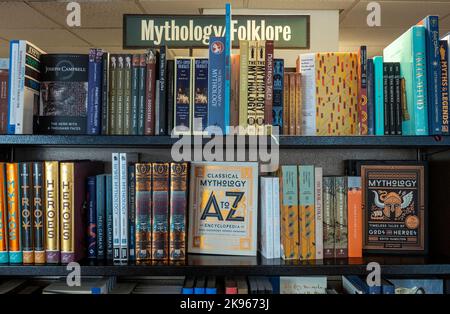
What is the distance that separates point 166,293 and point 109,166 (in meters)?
0.47

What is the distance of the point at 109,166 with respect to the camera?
4.64 ft

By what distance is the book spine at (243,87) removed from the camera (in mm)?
1138

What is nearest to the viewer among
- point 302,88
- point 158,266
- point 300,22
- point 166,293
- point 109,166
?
point 158,266

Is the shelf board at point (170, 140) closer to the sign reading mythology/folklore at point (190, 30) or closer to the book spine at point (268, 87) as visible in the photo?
the book spine at point (268, 87)

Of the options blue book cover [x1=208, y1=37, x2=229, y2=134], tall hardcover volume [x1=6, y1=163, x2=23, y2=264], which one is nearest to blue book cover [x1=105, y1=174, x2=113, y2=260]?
tall hardcover volume [x1=6, y1=163, x2=23, y2=264]

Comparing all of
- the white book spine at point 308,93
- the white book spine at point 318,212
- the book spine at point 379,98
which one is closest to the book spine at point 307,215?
the white book spine at point 318,212

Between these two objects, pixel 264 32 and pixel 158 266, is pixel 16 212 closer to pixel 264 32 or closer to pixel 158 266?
pixel 158 266

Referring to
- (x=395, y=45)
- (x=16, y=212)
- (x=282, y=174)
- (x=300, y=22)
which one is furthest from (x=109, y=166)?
(x=395, y=45)

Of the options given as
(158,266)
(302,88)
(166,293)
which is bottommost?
(166,293)

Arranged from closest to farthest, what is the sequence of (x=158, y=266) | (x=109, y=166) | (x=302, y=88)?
(x=158, y=266)
(x=302, y=88)
(x=109, y=166)

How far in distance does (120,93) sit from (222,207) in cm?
45

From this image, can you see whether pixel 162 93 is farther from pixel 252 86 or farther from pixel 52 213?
pixel 52 213
